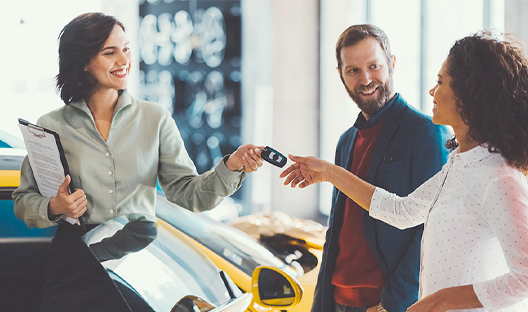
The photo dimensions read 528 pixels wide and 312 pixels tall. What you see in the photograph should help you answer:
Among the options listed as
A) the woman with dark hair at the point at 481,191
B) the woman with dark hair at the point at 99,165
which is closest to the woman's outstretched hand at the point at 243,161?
the woman with dark hair at the point at 99,165

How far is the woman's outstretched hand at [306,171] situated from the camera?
1543 mm

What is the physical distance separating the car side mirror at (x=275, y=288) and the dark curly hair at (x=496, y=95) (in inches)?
27.6

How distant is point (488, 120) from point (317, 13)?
521cm

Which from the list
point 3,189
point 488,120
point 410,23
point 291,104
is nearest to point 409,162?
point 488,120

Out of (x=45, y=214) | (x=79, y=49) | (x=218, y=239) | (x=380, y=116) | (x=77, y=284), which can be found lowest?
(x=218, y=239)

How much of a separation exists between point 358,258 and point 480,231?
1.73 feet

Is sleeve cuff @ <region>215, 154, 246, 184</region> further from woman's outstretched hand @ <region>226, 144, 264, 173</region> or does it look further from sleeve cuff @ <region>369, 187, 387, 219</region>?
sleeve cuff @ <region>369, 187, 387, 219</region>

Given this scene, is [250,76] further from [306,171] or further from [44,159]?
[44,159]

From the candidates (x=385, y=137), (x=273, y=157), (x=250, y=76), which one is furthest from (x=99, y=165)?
(x=250, y=76)

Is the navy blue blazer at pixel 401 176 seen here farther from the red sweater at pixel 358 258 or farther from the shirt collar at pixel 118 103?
the shirt collar at pixel 118 103

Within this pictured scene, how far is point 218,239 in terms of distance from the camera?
198 cm

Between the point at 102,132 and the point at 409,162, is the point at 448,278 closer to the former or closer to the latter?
the point at 409,162

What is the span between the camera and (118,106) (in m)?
1.44

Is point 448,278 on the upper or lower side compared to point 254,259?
upper
